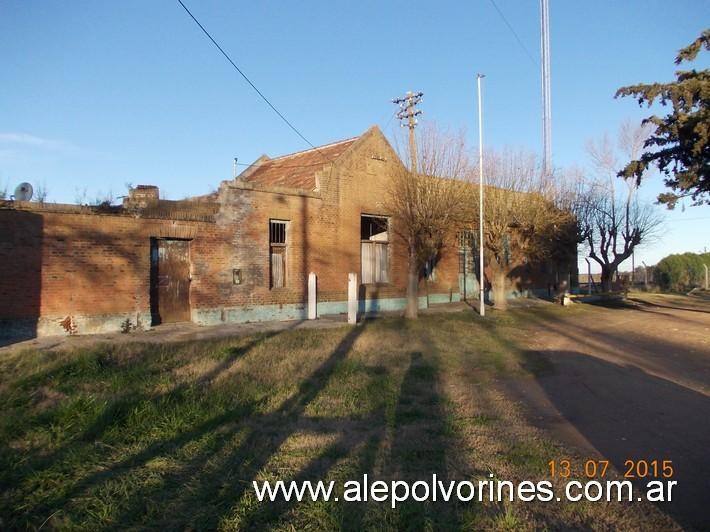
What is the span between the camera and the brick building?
477 inches

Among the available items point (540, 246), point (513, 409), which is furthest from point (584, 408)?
point (540, 246)

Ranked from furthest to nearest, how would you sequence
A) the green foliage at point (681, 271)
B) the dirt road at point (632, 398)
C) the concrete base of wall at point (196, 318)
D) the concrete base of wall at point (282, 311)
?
the green foliage at point (681, 271), the concrete base of wall at point (282, 311), the concrete base of wall at point (196, 318), the dirt road at point (632, 398)

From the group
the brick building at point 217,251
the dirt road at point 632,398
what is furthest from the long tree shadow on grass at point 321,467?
the brick building at point 217,251

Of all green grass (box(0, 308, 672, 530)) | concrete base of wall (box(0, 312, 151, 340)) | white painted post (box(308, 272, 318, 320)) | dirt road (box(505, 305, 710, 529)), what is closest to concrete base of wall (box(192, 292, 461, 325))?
white painted post (box(308, 272, 318, 320))

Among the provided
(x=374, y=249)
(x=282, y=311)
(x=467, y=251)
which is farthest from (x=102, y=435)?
(x=467, y=251)

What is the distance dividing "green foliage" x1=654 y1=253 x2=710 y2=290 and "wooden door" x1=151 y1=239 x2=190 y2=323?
40.1 meters

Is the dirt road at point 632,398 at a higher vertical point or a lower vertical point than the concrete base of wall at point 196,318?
lower

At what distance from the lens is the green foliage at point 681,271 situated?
42094 millimetres

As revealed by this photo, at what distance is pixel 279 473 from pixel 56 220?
1028cm

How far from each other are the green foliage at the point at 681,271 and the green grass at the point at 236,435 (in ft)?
126

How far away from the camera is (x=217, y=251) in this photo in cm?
1527

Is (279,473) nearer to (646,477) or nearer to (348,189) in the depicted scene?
(646,477)

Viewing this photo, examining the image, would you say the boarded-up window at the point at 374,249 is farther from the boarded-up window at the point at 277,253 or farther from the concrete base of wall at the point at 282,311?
the boarded-up window at the point at 277,253

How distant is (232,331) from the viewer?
13930 millimetres
